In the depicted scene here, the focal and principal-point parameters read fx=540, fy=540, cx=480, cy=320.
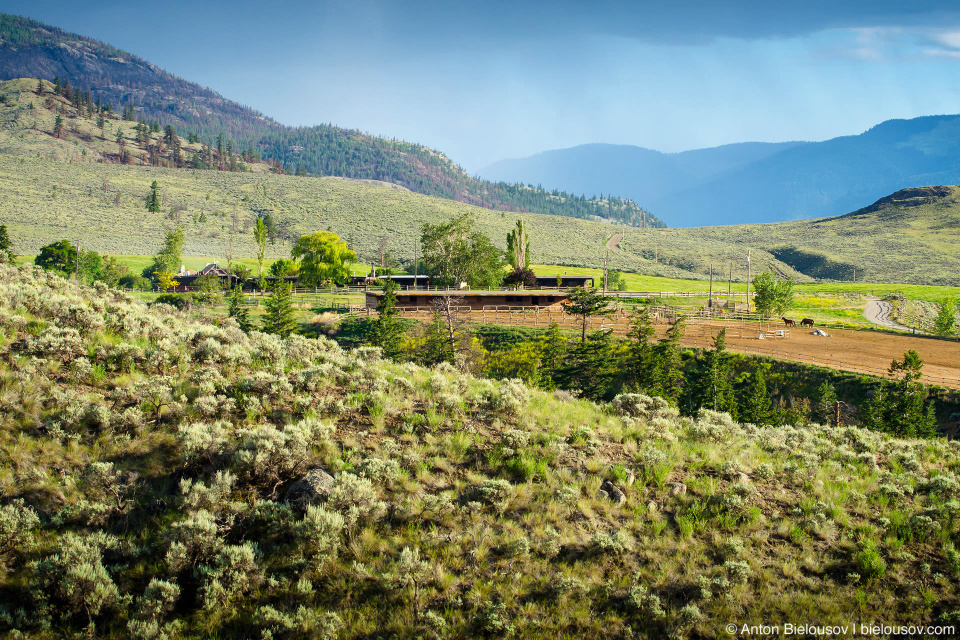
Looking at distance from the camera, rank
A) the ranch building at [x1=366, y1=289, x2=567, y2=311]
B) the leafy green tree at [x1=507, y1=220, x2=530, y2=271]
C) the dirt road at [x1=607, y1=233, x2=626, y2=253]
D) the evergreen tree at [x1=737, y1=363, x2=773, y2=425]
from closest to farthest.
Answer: the evergreen tree at [x1=737, y1=363, x2=773, y2=425] < the ranch building at [x1=366, y1=289, x2=567, y2=311] < the leafy green tree at [x1=507, y1=220, x2=530, y2=271] < the dirt road at [x1=607, y1=233, x2=626, y2=253]

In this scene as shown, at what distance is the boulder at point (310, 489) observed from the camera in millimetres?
8102

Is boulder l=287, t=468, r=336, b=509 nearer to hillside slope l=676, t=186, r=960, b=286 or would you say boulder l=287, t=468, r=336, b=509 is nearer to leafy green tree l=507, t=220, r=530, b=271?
leafy green tree l=507, t=220, r=530, b=271

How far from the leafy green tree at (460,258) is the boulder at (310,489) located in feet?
210

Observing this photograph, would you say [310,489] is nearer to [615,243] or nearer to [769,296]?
[769,296]

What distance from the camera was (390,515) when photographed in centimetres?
838

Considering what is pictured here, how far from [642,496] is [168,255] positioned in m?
89.1

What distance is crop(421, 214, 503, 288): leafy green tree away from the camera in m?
73.3

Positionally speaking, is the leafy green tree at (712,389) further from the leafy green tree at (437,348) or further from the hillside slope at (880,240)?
the hillside slope at (880,240)

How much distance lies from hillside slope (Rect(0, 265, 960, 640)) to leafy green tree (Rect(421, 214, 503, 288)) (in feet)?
203

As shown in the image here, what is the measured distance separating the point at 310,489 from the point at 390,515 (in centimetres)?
129

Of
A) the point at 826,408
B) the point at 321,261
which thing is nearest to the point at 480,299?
the point at 321,261

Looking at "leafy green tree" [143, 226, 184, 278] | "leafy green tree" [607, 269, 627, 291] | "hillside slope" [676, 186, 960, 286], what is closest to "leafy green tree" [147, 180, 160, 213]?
"leafy green tree" [143, 226, 184, 278]

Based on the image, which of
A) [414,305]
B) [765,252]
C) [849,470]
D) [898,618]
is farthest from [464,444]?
[765,252]

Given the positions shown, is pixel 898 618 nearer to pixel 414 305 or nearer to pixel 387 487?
pixel 387 487
